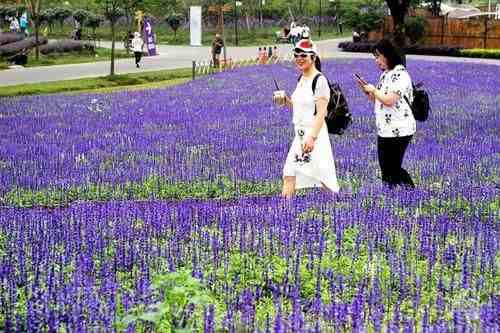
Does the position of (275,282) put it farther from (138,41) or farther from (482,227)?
(138,41)

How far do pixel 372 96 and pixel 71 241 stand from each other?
377 centimetres

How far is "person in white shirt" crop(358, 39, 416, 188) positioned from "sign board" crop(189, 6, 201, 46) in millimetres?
39246

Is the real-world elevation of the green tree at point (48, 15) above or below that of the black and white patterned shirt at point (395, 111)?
above

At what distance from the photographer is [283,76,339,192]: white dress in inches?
344

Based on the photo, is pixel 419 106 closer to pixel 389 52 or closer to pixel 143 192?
pixel 389 52

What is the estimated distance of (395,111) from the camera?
919 cm

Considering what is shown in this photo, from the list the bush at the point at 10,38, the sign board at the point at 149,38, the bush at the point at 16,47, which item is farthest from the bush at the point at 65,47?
the sign board at the point at 149,38

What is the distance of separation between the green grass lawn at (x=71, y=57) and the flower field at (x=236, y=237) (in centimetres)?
2490

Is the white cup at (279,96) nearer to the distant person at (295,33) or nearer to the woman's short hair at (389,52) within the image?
the woman's short hair at (389,52)

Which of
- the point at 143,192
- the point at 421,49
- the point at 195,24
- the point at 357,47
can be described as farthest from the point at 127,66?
the point at 143,192

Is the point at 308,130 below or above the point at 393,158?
above

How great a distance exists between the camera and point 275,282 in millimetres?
6199

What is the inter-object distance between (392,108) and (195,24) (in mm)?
43718

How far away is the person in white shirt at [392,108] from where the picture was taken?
355 inches
